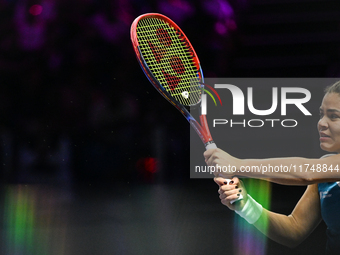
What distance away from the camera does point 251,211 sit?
1160 millimetres

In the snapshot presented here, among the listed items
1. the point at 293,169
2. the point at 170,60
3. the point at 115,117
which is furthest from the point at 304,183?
the point at 115,117

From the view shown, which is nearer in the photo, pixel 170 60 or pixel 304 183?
pixel 304 183

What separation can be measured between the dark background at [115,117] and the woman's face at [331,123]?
1190mm

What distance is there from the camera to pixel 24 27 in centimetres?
300

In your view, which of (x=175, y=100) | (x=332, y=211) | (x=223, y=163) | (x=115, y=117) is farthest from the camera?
(x=115, y=117)

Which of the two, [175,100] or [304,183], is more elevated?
[175,100]

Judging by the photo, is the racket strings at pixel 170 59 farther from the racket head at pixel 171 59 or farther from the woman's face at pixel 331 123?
the woman's face at pixel 331 123

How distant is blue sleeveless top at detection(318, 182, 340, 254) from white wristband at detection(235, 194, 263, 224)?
19 cm

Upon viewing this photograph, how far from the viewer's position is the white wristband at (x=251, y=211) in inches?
44.7

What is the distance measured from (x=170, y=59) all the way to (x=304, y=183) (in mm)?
670

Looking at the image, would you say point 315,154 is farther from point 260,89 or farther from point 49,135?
point 49,135

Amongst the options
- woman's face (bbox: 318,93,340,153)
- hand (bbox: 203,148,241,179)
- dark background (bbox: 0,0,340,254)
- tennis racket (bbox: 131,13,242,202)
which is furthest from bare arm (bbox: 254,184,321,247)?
dark background (bbox: 0,0,340,254)

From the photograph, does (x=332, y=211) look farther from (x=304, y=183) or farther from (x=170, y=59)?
(x=170, y=59)

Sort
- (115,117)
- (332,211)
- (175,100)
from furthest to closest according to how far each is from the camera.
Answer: (115,117)
(175,100)
(332,211)
